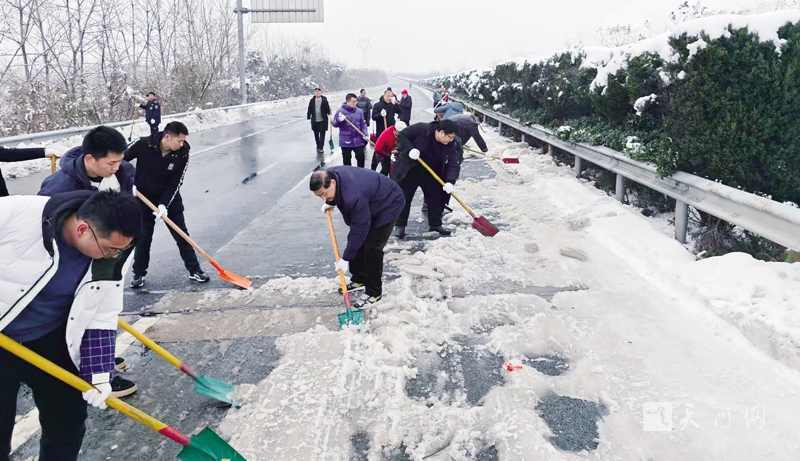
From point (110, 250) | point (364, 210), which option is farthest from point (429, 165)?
point (110, 250)

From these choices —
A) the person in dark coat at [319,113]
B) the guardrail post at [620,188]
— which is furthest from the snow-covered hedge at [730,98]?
the person in dark coat at [319,113]

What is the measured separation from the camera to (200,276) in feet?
17.3

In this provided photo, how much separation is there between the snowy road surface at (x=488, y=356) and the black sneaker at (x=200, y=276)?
→ 0.12 meters

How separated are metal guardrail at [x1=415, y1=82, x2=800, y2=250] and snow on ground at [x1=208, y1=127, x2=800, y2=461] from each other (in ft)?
0.95

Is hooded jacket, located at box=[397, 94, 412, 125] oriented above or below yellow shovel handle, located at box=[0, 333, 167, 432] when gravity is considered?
above

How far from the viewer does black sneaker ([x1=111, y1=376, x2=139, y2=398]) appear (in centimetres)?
328

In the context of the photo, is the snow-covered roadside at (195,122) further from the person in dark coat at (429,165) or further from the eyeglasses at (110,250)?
the eyeglasses at (110,250)

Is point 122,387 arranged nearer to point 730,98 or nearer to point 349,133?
point 730,98

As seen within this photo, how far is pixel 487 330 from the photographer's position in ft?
13.4

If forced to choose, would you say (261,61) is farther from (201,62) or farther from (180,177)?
(180,177)

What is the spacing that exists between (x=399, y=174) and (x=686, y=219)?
3.34 m

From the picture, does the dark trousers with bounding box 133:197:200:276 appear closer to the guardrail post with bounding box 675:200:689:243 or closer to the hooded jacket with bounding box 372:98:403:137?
the guardrail post with bounding box 675:200:689:243

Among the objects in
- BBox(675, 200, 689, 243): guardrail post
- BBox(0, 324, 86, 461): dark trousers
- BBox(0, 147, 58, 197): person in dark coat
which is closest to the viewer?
BBox(0, 324, 86, 461): dark trousers

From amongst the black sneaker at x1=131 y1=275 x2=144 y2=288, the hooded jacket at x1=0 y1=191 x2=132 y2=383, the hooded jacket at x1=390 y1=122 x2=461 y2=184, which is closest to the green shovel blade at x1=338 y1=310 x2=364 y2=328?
the hooded jacket at x1=0 y1=191 x2=132 y2=383
